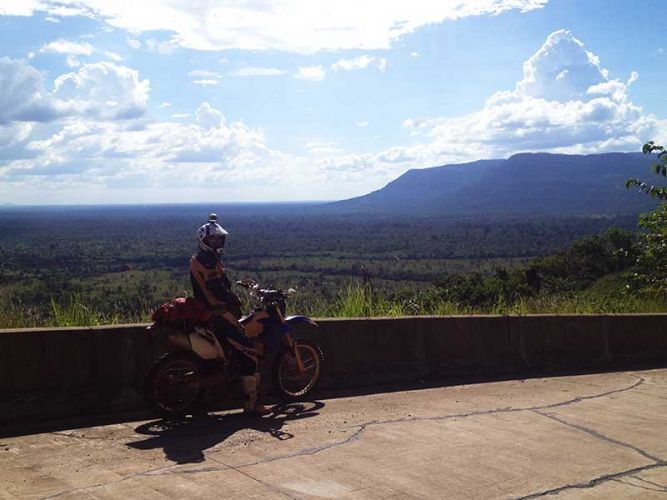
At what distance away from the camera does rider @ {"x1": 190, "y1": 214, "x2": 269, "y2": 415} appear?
7.16 meters

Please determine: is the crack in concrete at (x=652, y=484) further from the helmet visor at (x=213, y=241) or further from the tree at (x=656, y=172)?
the tree at (x=656, y=172)

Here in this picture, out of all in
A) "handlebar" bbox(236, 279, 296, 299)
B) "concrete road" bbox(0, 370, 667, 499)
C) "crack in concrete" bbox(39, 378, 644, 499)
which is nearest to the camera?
"concrete road" bbox(0, 370, 667, 499)

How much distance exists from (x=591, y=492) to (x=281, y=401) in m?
3.36

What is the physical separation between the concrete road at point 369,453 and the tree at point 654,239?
6.30 m

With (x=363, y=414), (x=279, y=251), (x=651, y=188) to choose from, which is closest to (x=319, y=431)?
(x=363, y=414)

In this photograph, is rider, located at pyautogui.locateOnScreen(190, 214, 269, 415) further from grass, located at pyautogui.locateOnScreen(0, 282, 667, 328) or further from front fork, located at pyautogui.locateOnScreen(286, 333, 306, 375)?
grass, located at pyautogui.locateOnScreen(0, 282, 667, 328)

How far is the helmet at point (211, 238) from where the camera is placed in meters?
7.14

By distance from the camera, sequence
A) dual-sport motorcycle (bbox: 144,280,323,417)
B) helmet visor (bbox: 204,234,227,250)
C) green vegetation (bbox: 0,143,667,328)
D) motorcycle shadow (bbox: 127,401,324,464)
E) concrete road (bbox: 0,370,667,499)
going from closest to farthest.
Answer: concrete road (bbox: 0,370,667,499)
motorcycle shadow (bbox: 127,401,324,464)
dual-sport motorcycle (bbox: 144,280,323,417)
helmet visor (bbox: 204,234,227,250)
green vegetation (bbox: 0,143,667,328)

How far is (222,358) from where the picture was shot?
735cm

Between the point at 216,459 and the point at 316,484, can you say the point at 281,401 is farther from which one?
the point at 316,484

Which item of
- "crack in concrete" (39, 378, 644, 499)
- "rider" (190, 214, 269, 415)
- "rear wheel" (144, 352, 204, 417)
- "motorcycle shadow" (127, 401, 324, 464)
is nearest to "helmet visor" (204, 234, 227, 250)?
"rider" (190, 214, 269, 415)

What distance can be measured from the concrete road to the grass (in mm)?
1501

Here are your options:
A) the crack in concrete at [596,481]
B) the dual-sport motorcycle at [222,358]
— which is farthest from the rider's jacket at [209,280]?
the crack in concrete at [596,481]

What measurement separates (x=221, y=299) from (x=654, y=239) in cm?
948
